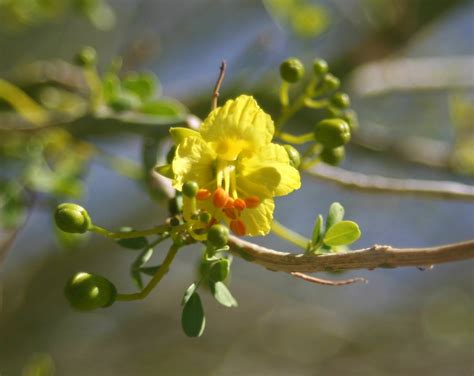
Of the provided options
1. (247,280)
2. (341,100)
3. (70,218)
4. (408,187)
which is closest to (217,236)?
(70,218)

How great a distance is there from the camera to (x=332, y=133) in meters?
1.10

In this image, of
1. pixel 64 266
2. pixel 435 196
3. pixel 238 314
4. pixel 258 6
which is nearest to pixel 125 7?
pixel 258 6

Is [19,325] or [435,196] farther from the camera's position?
[19,325]

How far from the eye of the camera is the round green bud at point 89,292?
0.93m

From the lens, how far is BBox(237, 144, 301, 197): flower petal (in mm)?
958

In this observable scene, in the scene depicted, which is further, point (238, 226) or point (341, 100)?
point (341, 100)

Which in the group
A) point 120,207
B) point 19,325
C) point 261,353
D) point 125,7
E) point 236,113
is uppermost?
point 236,113

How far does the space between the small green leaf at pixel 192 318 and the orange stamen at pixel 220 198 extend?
0.51 ft

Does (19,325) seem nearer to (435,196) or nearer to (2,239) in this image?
(2,239)

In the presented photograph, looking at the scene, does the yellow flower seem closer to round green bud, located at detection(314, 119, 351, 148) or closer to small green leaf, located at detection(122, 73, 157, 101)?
round green bud, located at detection(314, 119, 351, 148)

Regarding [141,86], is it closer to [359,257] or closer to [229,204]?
[229,204]

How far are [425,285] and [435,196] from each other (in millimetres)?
3130

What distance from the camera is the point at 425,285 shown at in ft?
14.1

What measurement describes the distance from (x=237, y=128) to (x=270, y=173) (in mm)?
80
